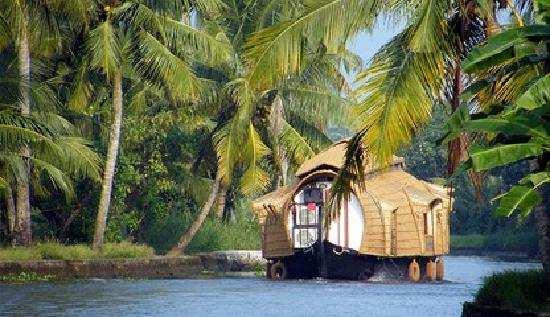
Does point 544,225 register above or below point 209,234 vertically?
below

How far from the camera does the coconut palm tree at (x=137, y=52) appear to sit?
36.5 meters

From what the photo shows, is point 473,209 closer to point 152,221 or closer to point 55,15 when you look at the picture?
point 152,221

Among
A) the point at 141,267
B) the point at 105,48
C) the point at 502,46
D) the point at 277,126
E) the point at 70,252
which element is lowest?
the point at 141,267

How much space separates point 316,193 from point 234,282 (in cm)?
417

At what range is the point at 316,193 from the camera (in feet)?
127

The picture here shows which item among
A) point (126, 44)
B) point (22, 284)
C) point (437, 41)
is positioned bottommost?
point (22, 284)

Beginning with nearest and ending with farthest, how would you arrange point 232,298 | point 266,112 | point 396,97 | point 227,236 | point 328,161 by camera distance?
point 396,97 < point 232,298 < point 328,161 < point 266,112 < point 227,236

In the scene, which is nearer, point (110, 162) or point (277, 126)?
point (110, 162)

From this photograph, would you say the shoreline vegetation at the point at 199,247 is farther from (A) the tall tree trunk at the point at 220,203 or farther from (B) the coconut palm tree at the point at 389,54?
(B) the coconut palm tree at the point at 389,54

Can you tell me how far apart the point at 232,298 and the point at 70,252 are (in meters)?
9.77

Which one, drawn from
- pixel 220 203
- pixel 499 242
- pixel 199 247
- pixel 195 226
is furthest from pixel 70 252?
pixel 499 242

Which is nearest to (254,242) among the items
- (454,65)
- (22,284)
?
(22,284)

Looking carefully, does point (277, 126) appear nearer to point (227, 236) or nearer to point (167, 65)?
point (227, 236)

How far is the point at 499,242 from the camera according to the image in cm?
7969
